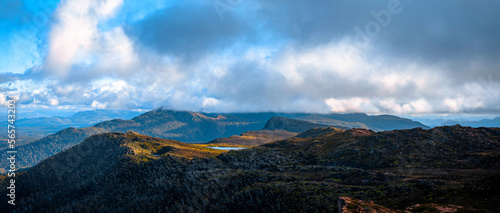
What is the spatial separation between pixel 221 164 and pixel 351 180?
379 feet

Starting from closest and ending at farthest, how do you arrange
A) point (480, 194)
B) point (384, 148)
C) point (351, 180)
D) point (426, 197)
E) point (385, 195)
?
1. point (480, 194)
2. point (426, 197)
3. point (385, 195)
4. point (351, 180)
5. point (384, 148)

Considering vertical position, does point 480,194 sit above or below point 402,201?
above

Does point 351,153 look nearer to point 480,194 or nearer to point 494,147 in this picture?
point 494,147

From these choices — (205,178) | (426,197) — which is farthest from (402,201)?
(205,178)

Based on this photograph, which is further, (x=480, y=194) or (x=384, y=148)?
(x=384, y=148)

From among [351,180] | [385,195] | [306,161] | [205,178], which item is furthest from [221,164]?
[385,195]

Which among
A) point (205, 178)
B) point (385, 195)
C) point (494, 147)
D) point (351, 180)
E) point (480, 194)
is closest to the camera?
point (480, 194)

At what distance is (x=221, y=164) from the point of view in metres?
188

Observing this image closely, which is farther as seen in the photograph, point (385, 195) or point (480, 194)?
point (385, 195)

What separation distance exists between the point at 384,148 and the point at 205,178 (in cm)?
12567

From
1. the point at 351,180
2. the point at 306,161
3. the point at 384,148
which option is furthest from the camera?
the point at 306,161

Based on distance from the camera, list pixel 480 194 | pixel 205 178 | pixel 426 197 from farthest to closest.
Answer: pixel 205 178 < pixel 426 197 < pixel 480 194

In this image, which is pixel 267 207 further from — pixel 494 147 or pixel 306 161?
pixel 494 147

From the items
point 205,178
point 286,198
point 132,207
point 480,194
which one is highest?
point 480,194
